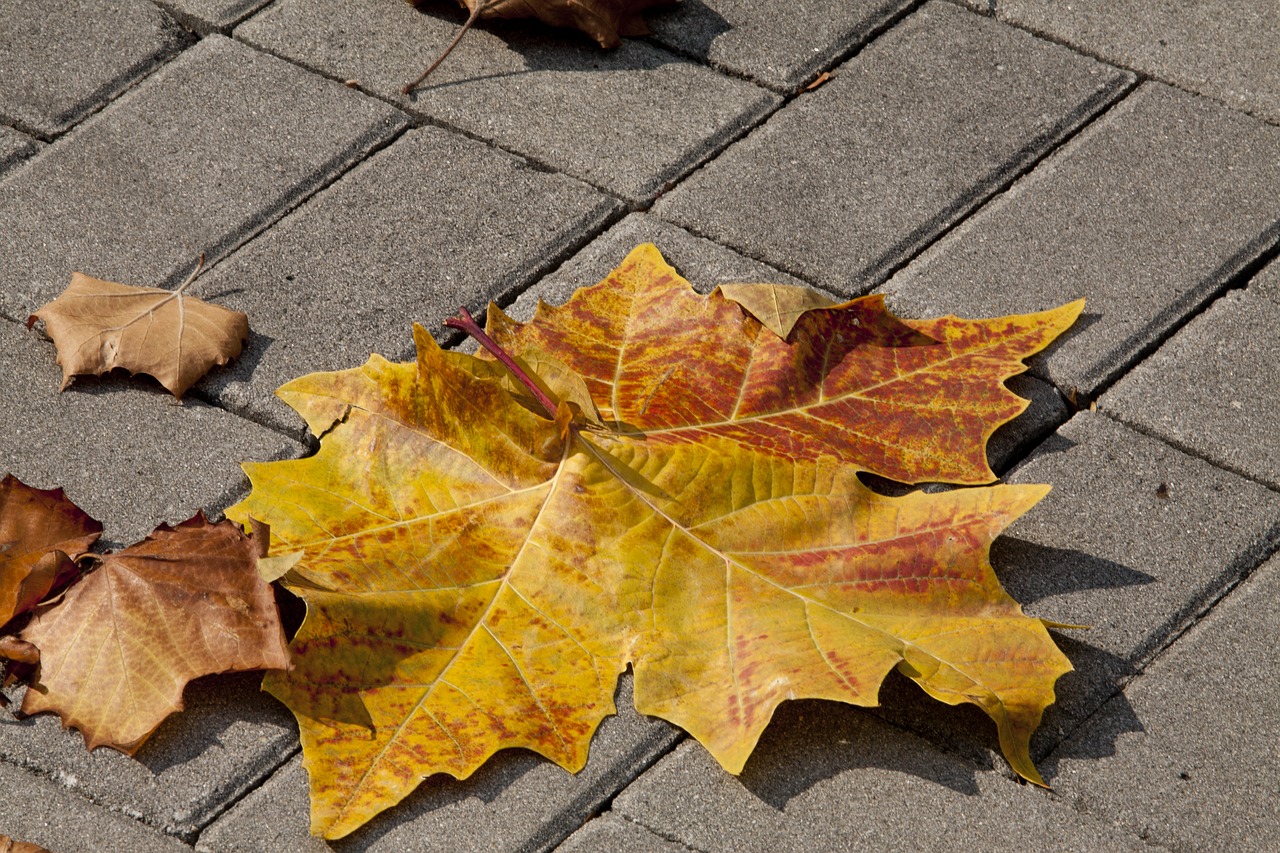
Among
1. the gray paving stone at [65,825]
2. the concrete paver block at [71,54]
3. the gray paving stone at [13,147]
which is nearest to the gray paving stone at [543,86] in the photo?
the concrete paver block at [71,54]

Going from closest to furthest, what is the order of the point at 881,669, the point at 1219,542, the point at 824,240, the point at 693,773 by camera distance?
the point at 881,669 < the point at 693,773 < the point at 1219,542 < the point at 824,240

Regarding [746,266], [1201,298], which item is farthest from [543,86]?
[1201,298]

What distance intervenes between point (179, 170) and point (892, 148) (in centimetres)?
128

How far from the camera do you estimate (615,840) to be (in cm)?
156

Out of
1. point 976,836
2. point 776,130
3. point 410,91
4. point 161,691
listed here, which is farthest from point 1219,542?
A: point 410,91

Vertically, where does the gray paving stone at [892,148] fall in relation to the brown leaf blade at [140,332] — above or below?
above

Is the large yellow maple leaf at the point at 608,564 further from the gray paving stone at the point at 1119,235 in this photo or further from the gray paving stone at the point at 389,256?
the gray paving stone at the point at 1119,235

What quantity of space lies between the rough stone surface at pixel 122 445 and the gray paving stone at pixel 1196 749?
45.8 inches

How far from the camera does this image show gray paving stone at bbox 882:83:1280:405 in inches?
85.3

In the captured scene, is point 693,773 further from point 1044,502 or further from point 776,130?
point 776,130

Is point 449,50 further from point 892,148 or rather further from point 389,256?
point 892,148

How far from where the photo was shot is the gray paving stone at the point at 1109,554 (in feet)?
5.46

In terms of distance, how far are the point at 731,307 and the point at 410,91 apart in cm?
97

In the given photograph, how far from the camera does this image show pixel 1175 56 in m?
2.68
